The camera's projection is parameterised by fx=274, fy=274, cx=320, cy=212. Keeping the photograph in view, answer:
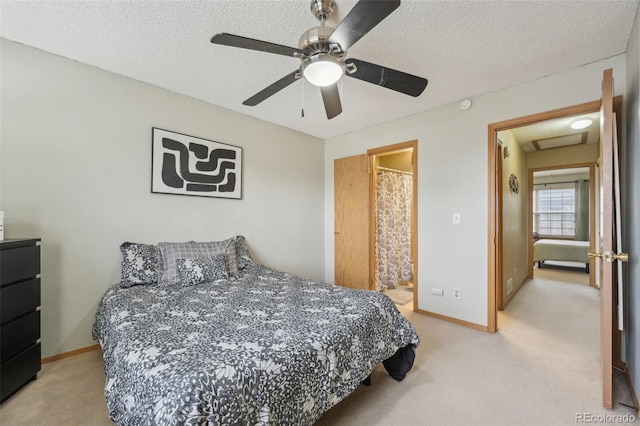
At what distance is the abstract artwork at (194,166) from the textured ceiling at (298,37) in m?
0.52

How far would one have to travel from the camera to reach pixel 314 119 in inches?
137

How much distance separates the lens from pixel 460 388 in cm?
182

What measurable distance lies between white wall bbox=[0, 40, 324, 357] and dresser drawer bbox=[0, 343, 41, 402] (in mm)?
272

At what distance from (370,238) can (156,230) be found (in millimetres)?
2561

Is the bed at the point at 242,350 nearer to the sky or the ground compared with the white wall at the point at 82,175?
nearer to the ground

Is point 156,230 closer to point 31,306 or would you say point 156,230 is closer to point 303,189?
point 31,306

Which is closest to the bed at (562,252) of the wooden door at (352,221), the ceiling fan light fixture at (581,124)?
the ceiling fan light fixture at (581,124)

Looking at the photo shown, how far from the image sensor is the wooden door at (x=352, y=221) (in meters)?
3.84

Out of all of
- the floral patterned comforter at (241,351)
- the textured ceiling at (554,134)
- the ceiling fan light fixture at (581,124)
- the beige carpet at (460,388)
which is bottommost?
the beige carpet at (460,388)

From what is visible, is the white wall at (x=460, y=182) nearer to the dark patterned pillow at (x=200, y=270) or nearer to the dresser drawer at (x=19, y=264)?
the dark patterned pillow at (x=200, y=270)

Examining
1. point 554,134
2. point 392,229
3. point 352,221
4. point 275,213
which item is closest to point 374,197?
point 352,221

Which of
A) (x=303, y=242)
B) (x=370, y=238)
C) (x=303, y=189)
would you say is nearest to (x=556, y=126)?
(x=370, y=238)

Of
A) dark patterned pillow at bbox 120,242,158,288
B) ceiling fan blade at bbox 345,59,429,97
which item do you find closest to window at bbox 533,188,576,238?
ceiling fan blade at bbox 345,59,429,97

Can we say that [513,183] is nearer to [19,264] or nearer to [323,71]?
[323,71]
